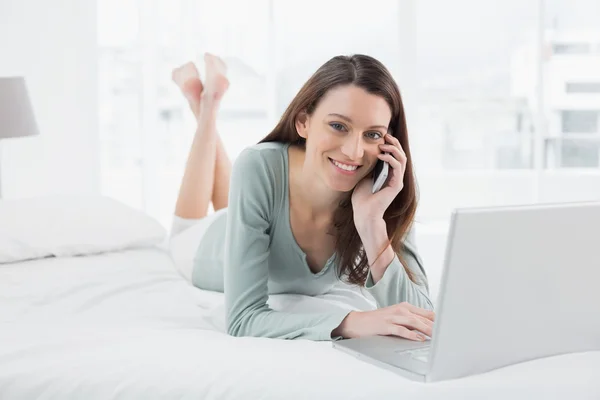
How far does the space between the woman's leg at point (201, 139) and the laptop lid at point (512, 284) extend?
6.41 ft

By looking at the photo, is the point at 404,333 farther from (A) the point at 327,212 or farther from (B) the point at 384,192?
(A) the point at 327,212

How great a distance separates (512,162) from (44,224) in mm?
3883

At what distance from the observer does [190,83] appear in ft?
10.3

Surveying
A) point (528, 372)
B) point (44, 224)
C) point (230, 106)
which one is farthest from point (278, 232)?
point (230, 106)

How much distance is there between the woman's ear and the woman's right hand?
0.44m

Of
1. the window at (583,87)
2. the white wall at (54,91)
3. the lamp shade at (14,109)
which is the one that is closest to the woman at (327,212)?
the lamp shade at (14,109)

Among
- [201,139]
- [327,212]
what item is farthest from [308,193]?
[201,139]

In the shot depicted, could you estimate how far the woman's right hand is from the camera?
1434 millimetres

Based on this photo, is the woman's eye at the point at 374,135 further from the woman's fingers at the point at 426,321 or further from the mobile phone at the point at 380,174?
the woman's fingers at the point at 426,321

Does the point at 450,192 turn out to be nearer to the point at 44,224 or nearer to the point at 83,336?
the point at 44,224

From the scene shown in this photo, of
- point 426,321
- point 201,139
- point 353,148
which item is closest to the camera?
point 426,321

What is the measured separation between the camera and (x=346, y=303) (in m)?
1.99

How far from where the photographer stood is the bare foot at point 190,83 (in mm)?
3141

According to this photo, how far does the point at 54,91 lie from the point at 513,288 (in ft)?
11.3
